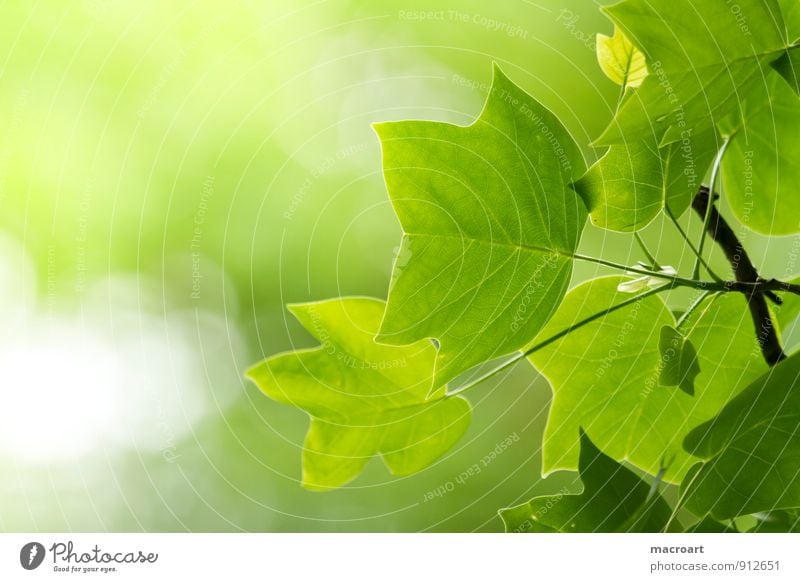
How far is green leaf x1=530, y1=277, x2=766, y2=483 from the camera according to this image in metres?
0.31

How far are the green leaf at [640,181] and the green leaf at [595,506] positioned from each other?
0.31ft

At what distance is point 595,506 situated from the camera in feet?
0.96

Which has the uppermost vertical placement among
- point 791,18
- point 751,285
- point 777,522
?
point 791,18

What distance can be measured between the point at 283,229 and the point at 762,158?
0.43m

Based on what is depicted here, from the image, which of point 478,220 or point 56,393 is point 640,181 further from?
point 56,393

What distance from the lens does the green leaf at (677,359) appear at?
0.85ft

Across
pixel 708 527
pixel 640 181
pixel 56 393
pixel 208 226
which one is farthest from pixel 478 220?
pixel 208 226

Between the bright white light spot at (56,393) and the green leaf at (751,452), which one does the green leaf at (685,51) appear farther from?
the bright white light spot at (56,393)

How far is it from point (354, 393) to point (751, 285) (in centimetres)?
18

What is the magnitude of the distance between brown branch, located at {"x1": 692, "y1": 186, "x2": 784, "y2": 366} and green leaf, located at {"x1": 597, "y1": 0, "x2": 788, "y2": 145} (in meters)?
0.04

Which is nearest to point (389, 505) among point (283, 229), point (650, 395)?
point (283, 229)

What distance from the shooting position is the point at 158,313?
51 centimetres

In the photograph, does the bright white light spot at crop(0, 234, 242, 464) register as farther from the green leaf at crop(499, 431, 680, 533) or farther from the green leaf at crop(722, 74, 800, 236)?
the green leaf at crop(722, 74, 800, 236)

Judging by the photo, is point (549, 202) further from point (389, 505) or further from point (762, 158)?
point (389, 505)
